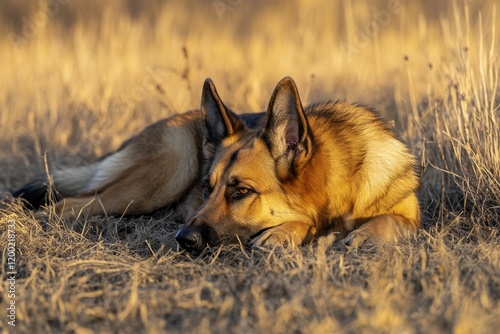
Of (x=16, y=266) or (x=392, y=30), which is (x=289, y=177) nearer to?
(x=16, y=266)

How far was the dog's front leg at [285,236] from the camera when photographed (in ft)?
14.5

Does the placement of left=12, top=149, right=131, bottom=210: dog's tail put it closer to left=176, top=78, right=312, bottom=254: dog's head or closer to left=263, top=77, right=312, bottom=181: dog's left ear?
left=176, top=78, right=312, bottom=254: dog's head

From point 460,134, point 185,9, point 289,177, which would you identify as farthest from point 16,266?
point 185,9

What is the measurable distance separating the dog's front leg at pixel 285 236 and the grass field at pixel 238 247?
8 cm

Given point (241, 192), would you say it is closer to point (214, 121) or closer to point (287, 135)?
point (287, 135)

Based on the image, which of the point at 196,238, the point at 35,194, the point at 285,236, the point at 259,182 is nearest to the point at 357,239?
the point at 285,236

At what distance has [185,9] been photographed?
61.5ft

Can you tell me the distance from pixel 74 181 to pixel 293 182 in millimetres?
2532

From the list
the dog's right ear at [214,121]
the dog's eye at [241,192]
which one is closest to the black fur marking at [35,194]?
the dog's right ear at [214,121]

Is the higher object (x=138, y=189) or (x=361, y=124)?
(x=361, y=124)

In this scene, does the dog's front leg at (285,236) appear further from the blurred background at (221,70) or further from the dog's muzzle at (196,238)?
the blurred background at (221,70)

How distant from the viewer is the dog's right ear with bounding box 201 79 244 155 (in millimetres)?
4898

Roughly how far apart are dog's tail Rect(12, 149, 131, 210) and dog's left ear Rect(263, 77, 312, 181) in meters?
1.83

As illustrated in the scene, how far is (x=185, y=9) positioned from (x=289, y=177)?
15.0 meters
